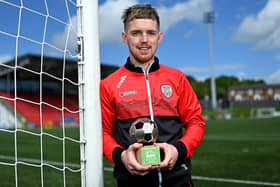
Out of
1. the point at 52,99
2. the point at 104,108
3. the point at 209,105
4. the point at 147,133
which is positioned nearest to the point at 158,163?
the point at 147,133

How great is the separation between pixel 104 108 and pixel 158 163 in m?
0.46

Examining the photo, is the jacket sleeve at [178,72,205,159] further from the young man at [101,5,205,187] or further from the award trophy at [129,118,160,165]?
the award trophy at [129,118,160,165]

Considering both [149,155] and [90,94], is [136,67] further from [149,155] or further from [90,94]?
[149,155]

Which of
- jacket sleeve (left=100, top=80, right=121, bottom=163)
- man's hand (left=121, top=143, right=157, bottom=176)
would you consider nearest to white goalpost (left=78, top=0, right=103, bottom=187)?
jacket sleeve (left=100, top=80, right=121, bottom=163)

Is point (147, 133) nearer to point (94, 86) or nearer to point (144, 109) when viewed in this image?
point (144, 109)

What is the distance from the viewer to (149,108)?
4.53ft

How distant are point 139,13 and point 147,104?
405 millimetres

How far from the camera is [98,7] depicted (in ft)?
5.08

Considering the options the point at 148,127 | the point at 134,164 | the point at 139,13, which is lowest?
the point at 134,164

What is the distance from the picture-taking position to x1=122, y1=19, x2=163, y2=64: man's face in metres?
1.39

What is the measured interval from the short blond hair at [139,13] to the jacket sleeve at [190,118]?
1.08 ft

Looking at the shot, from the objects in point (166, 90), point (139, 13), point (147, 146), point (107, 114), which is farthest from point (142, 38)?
point (147, 146)

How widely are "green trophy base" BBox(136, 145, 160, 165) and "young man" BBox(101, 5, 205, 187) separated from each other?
0.20m

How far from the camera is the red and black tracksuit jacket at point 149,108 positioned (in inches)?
54.0
